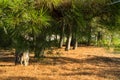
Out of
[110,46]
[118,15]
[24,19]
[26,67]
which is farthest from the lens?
[26,67]

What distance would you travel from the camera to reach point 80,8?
345cm

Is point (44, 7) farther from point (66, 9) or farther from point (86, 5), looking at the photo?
point (86, 5)

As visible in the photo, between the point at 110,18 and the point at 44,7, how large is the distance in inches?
34.6

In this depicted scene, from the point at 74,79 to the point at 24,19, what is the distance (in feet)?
14.5

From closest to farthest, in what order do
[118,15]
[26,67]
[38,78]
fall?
[118,15]
[38,78]
[26,67]

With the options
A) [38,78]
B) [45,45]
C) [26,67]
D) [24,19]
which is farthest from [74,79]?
[24,19]

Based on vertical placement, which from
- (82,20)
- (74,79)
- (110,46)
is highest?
(82,20)

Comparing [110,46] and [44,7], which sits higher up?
[44,7]

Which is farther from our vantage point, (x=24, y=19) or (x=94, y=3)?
(x=94, y=3)

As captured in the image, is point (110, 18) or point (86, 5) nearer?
point (86, 5)

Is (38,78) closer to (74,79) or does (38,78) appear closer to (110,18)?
(74,79)

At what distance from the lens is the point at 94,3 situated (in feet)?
11.5

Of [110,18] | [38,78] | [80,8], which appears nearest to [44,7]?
[80,8]

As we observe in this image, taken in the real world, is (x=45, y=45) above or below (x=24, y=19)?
below
